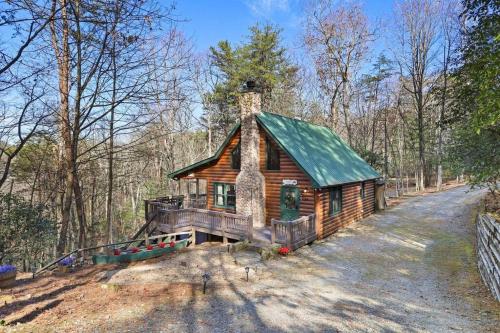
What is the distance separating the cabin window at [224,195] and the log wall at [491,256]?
10.9 metres

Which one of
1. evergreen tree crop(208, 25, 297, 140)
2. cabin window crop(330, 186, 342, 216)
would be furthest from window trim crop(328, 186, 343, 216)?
evergreen tree crop(208, 25, 297, 140)

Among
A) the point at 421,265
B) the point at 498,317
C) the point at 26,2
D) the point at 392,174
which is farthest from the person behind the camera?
the point at 392,174

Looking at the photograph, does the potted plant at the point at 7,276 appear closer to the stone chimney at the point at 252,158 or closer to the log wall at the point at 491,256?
the stone chimney at the point at 252,158

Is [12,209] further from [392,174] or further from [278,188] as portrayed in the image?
[392,174]

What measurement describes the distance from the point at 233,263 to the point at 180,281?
222 centimetres

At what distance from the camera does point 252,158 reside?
575 inches

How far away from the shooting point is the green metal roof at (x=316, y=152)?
13.6 meters

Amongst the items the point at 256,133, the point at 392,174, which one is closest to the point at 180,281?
the point at 256,133

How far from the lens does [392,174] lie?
2044 inches

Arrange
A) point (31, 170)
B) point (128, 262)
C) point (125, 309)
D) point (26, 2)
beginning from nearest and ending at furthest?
point (26, 2) < point (125, 309) < point (128, 262) < point (31, 170)

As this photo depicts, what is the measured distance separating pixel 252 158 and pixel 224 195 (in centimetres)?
330

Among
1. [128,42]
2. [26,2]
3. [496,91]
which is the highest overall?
[128,42]

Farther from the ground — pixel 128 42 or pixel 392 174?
pixel 128 42

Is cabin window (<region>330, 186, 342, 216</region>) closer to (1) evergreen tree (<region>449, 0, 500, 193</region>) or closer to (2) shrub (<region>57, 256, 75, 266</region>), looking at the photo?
(1) evergreen tree (<region>449, 0, 500, 193</region>)
